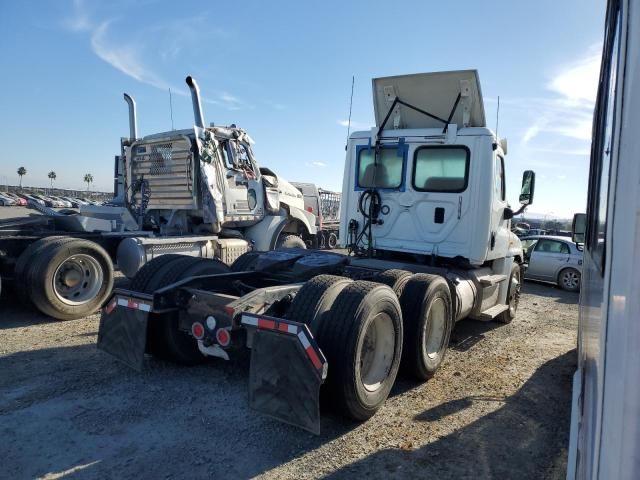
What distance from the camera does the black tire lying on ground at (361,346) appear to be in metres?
3.49

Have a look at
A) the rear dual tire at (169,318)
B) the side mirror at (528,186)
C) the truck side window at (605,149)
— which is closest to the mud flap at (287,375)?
the rear dual tire at (169,318)

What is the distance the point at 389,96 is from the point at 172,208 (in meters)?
5.02

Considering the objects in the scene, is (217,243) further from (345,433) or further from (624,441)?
(624,441)

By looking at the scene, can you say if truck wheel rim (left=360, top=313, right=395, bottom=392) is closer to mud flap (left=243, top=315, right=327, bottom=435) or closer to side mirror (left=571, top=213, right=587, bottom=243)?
mud flap (left=243, top=315, right=327, bottom=435)

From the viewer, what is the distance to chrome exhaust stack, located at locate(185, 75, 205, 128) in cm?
938

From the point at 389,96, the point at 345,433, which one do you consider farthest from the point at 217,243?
the point at 345,433

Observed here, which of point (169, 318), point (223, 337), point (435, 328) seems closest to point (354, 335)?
point (223, 337)

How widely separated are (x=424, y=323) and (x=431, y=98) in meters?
3.18

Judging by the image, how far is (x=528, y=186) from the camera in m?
6.27

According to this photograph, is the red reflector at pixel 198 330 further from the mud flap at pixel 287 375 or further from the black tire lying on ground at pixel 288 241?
the black tire lying on ground at pixel 288 241

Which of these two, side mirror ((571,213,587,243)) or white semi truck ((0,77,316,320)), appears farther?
white semi truck ((0,77,316,320))

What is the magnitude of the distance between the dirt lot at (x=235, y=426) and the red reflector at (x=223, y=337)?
0.66m

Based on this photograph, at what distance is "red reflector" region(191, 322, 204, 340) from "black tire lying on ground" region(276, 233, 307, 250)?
265 inches

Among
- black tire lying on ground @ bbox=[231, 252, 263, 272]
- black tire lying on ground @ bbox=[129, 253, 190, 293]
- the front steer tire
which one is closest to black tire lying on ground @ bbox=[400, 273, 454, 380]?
black tire lying on ground @ bbox=[231, 252, 263, 272]
